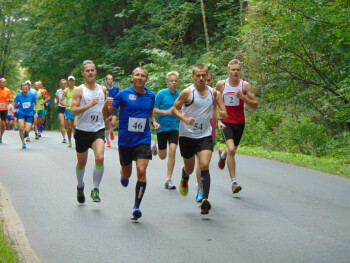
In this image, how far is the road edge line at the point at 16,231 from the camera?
221 inches

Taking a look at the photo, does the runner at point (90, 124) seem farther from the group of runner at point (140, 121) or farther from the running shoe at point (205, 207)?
the running shoe at point (205, 207)

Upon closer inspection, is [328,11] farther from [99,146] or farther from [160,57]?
[160,57]

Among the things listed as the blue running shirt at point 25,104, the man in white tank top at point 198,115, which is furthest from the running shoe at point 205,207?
the blue running shirt at point 25,104

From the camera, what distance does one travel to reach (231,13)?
27.7m

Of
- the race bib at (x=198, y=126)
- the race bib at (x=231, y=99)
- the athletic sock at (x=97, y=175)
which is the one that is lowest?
the athletic sock at (x=97, y=175)

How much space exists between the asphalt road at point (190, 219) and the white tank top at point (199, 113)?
3.52 feet

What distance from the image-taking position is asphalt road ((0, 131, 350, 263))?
5.92m

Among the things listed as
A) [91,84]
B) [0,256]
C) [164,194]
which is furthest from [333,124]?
[0,256]

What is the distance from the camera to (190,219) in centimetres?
752

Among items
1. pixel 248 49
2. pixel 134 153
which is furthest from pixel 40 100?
pixel 134 153

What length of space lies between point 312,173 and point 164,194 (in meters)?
3.83

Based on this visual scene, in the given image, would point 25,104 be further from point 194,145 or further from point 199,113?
point 199,113

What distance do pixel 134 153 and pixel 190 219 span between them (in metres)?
1.11

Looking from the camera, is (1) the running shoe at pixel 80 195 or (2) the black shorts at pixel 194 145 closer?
(2) the black shorts at pixel 194 145
